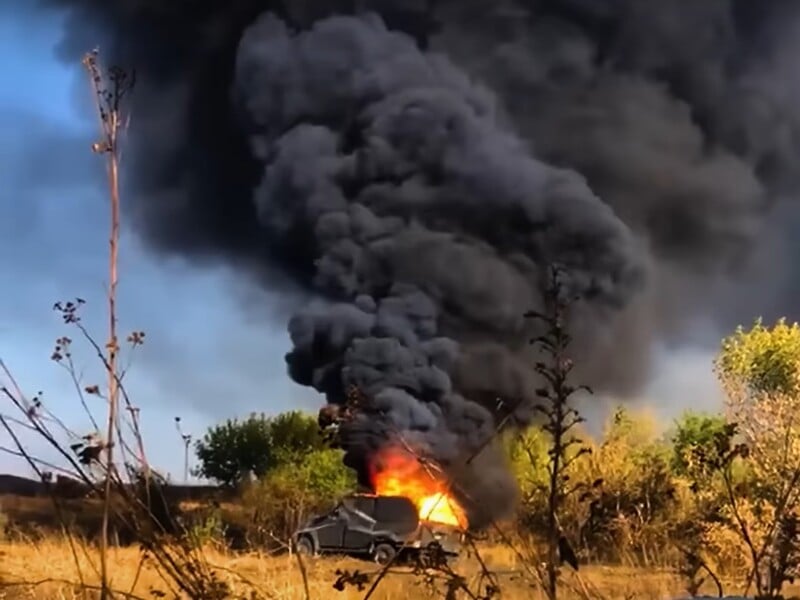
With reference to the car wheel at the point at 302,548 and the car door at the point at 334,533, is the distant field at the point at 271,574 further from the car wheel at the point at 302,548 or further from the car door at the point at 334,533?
the car door at the point at 334,533

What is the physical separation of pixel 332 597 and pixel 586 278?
35.1m

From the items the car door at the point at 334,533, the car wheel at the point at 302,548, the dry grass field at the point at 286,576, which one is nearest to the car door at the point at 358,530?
the car door at the point at 334,533

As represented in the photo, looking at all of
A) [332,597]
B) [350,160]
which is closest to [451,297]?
[350,160]

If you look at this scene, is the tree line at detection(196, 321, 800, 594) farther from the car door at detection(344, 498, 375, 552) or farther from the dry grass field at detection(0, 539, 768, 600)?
the car door at detection(344, 498, 375, 552)

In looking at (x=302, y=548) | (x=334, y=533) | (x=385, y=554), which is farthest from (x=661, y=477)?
(x=334, y=533)

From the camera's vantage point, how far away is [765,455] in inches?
263

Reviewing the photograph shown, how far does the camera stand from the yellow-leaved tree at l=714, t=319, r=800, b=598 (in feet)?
9.38

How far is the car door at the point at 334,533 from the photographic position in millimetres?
23375

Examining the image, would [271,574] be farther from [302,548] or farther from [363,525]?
[363,525]

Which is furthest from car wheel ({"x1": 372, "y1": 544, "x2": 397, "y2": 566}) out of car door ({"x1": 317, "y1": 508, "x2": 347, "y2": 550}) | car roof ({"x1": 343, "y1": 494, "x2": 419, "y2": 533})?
car roof ({"x1": 343, "y1": 494, "x2": 419, "y2": 533})

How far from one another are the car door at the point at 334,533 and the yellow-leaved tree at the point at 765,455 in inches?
329

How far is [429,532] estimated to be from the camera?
303cm

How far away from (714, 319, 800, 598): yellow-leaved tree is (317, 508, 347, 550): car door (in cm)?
835

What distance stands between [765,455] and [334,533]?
18.0 m
